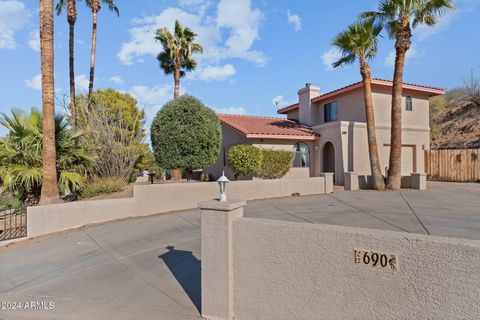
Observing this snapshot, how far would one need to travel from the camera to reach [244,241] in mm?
3830

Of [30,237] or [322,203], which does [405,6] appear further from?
[30,237]

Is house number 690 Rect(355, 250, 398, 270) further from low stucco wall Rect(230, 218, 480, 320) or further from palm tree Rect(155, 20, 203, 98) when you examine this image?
palm tree Rect(155, 20, 203, 98)

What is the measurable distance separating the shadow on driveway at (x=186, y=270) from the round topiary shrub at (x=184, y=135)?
24.4 feet

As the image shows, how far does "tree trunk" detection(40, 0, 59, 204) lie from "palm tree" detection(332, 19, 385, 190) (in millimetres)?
13587

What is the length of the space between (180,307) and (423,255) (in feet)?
10.8

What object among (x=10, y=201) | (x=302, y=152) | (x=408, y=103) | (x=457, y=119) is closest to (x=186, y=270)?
(x=10, y=201)

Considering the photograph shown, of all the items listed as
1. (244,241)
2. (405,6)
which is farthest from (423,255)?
(405,6)

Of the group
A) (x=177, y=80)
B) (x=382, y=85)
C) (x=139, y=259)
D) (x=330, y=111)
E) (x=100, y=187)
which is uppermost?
(x=177, y=80)

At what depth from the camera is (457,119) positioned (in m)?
39.7

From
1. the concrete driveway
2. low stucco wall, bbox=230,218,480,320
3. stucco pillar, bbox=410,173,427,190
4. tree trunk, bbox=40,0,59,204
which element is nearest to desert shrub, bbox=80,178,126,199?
tree trunk, bbox=40,0,59,204

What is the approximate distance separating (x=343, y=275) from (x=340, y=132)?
1649cm

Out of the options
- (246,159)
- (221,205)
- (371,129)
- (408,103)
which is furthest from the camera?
(408,103)

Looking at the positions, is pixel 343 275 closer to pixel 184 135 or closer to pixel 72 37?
pixel 184 135

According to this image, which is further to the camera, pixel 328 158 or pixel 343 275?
pixel 328 158
